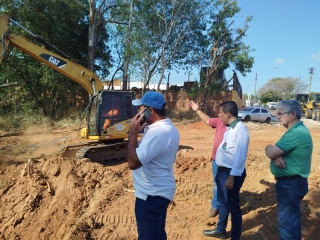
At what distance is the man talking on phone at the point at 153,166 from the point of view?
8.30 ft

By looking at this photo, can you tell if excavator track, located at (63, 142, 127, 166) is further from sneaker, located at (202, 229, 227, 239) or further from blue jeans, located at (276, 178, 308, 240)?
blue jeans, located at (276, 178, 308, 240)

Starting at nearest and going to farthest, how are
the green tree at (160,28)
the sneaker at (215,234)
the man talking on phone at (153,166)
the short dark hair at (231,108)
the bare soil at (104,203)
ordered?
the man talking on phone at (153,166) → the short dark hair at (231,108) → the sneaker at (215,234) → the bare soil at (104,203) → the green tree at (160,28)

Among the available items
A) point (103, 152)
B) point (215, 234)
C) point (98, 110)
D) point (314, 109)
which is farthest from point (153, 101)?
point (314, 109)

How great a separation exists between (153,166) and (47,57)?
22.9ft

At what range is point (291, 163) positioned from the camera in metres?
3.18

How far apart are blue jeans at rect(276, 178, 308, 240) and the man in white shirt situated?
1.87ft

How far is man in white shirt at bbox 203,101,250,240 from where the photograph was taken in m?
3.68

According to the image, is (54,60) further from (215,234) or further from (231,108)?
(215,234)

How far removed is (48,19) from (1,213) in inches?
575

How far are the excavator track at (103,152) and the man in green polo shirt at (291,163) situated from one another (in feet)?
19.8

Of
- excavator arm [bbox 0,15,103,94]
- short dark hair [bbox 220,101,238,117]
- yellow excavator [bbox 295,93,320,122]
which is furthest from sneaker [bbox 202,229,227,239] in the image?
yellow excavator [bbox 295,93,320,122]

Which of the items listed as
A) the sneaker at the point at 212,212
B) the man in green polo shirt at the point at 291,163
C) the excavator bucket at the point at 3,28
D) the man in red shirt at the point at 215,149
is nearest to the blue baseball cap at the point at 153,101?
the man in green polo shirt at the point at 291,163

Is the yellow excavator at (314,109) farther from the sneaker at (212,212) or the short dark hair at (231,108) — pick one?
the short dark hair at (231,108)

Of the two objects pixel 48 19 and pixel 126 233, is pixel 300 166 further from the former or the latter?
pixel 48 19
